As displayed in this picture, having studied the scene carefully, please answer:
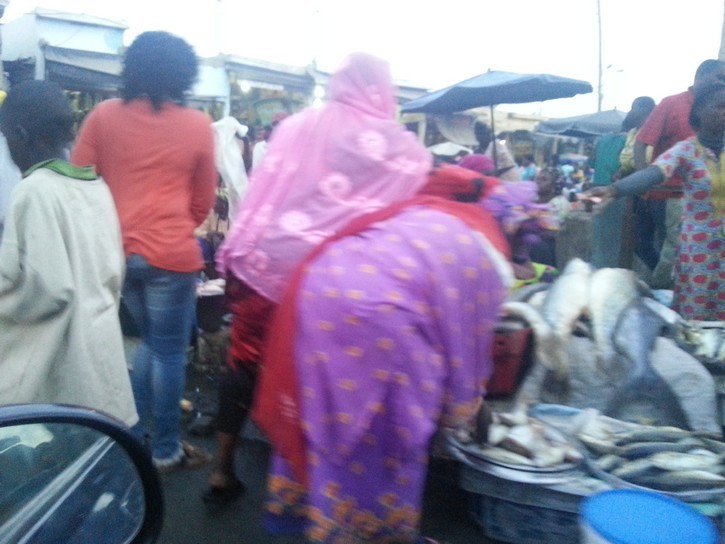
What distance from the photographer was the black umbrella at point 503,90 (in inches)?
313

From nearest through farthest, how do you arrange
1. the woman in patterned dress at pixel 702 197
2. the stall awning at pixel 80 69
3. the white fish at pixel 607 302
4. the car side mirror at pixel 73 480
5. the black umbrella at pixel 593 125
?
the car side mirror at pixel 73 480 → the white fish at pixel 607 302 → the woman in patterned dress at pixel 702 197 → the stall awning at pixel 80 69 → the black umbrella at pixel 593 125

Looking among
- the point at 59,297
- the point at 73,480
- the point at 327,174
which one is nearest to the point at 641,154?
the point at 327,174

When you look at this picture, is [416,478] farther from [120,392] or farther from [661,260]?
[661,260]

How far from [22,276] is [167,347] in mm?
920

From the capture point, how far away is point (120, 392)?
7.62ft

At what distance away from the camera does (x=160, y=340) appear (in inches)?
112

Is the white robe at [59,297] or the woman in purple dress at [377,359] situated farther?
the white robe at [59,297]

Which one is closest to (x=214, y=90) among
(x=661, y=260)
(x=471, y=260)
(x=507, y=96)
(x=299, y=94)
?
(x=299, y=94)

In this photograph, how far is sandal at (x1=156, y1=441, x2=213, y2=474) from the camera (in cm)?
306

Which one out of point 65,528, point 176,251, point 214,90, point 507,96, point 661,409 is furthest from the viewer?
point 214,90

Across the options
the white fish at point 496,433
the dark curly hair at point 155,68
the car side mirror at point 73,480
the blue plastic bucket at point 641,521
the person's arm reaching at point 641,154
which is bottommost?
the white fish at point 496,433

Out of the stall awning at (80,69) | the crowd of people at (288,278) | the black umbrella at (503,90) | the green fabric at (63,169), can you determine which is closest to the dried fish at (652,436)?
the crowd of people at (288,278)

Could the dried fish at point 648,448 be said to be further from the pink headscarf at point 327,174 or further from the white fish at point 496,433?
the pink headscarf at point 327,174

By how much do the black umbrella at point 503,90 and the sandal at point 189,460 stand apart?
569 cm
